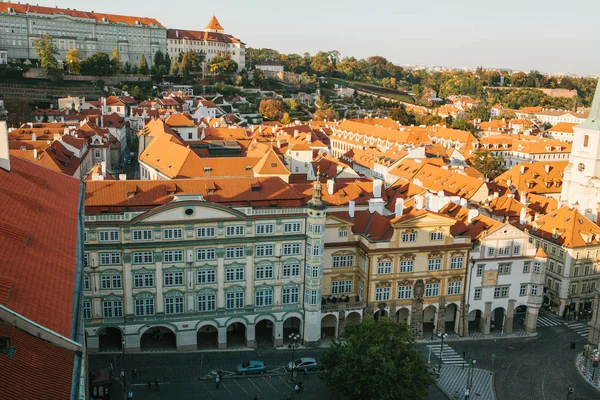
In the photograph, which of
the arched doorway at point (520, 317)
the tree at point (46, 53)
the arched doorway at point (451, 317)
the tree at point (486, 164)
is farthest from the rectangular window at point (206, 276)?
the tree at point (46, 53)

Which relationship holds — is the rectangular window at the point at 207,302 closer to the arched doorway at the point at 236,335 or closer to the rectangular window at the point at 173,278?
the rectangular window at the point at 173,278

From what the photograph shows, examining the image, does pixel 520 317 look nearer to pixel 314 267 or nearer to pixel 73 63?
pixel 314 267

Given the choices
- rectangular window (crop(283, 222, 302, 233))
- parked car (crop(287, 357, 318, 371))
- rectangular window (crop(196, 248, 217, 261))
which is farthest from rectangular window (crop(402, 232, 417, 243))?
rectangular window (crop(196, 248, 217, 261))

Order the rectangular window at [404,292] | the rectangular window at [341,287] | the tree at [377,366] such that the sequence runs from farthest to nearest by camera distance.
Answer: the rectangular window at [341,287] → the rectangular window at [404,292] → the tree at [377,366]

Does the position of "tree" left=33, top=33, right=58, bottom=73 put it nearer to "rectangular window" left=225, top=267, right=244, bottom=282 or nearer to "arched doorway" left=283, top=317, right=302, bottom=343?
"arched doorway" left=283, top=317, right=302, bottom=343

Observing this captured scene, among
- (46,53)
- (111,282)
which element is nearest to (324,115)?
(46,53)

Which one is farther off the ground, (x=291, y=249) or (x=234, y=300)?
(x=291, y=249)
